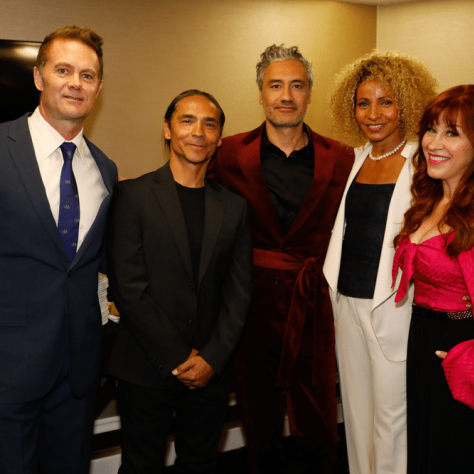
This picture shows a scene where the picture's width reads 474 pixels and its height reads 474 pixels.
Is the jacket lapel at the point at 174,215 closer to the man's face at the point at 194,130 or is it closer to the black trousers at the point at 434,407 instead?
the man's face at the point at 194,130

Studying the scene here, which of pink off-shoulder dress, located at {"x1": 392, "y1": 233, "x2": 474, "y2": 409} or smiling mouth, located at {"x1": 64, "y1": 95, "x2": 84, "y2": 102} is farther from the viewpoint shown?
smiling mouth, located at {"x1": 64, "y1": 95, "x2": 84, "y2": 102}

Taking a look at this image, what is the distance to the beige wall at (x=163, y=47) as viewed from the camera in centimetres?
340

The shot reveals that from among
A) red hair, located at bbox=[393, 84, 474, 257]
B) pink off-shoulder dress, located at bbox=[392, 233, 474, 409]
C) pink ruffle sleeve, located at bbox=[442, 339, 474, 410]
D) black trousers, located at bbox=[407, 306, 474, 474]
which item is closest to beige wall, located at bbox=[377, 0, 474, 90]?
red hair, located at bbox=[393, 84, 474, 257]

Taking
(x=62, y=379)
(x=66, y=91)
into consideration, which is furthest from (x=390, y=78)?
(x=62, y=379)

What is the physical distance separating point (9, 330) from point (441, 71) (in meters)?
4.12

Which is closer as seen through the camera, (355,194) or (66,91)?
(66,91)

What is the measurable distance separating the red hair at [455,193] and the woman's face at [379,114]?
33 cm

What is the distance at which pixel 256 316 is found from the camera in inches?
90.4

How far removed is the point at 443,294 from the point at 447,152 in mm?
511

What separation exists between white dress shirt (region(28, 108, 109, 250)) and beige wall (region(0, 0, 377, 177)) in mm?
1754

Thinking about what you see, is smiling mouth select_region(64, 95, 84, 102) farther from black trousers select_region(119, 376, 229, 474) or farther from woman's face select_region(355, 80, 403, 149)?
woman's face select_region(355, 80, 403, 149)

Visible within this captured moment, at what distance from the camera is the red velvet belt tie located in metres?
2.23

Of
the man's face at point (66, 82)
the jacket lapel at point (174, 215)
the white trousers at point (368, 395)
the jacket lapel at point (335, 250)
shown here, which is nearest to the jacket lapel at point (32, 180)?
the man's face at point (66, 82)

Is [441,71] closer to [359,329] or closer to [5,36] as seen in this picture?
[359,329]
